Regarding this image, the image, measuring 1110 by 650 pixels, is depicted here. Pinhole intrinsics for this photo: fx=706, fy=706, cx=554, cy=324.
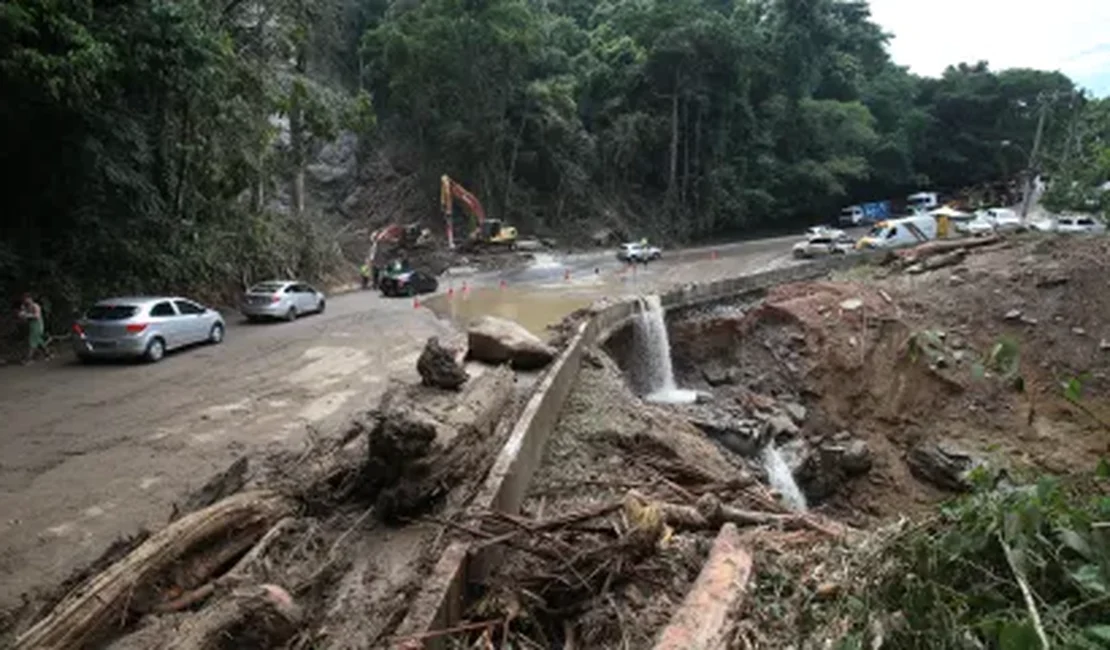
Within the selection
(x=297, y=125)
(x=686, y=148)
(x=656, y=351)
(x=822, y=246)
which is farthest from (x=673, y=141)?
(x=656, y=351)

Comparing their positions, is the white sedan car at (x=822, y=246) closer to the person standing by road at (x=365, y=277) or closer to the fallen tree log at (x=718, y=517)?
the person standing by road at (x=365, y=277)

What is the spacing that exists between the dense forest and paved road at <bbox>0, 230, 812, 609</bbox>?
4419 millimetres

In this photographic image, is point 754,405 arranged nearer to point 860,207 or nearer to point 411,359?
point 411,359

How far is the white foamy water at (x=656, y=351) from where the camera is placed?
744 inches

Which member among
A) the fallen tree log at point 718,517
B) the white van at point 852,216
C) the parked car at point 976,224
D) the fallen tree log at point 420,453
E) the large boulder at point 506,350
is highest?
the fallen tree log at point 420,453

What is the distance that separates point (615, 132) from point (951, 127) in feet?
98.8

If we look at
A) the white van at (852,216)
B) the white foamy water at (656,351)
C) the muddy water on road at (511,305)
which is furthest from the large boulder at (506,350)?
the white van at (852,216)

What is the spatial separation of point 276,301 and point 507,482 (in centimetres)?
1556

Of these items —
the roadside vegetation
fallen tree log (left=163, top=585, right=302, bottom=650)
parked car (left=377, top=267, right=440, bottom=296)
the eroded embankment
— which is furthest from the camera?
parked car (left=377, top=267, right=440, bottom=296)

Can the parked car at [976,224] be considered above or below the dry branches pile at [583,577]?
below

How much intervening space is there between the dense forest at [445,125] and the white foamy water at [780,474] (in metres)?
8.86

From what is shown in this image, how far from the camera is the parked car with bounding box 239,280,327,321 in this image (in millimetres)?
20188

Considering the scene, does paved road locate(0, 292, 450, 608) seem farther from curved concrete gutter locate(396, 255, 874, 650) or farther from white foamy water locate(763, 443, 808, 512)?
white foamy water locate(763, 443, 808, 512)

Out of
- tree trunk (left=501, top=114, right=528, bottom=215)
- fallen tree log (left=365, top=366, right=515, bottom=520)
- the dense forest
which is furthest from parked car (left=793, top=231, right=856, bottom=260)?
fallen tree log (left=365, top=366, right=515, bottom=520)
